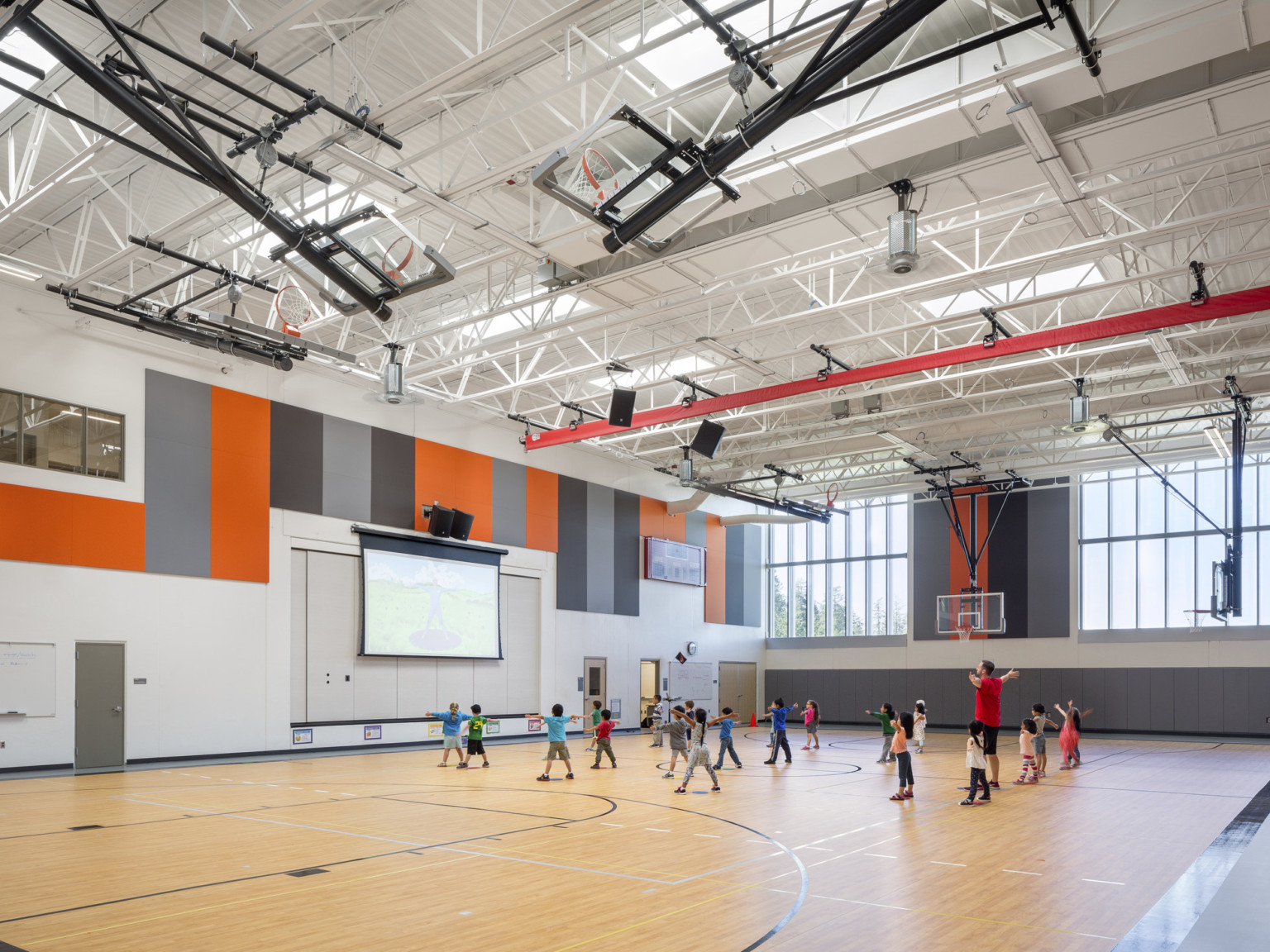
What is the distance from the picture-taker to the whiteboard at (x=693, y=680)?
35500 millimetres

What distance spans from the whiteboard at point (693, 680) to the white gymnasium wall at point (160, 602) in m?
10.6

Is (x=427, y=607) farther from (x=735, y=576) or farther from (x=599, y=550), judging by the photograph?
(x=735, y=576)

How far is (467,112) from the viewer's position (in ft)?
46.2

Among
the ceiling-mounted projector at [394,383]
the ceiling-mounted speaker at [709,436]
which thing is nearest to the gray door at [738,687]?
the ceiling-mounted speaker at [709,436]

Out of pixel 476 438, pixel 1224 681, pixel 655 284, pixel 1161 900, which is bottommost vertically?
pixel 1224 681

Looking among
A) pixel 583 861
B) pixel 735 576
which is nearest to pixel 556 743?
pixel 583 861

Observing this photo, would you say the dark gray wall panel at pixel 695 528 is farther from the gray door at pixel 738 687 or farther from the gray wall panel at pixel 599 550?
the gray door at pixel 738 687

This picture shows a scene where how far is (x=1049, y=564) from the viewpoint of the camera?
116 feet

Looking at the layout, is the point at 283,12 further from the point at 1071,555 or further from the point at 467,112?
the point at 1071,555

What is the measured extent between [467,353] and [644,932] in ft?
53.3

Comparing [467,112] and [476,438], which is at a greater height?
[467,112]

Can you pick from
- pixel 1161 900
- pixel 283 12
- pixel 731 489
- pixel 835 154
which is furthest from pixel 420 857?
pixel 731 489

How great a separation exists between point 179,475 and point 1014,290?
724 inches

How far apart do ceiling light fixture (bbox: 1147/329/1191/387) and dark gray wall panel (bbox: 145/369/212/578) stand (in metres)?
20.2
